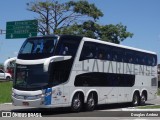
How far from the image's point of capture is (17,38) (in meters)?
40.9

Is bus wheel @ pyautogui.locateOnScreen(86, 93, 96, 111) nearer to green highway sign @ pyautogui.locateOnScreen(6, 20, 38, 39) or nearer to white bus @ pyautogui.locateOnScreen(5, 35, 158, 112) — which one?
white bus @ pyautogui.locateOnScreen(5, 35, 158, 112)

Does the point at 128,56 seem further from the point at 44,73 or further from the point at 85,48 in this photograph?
the point at 44,73

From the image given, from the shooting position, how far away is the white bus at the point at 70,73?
18.5 metres

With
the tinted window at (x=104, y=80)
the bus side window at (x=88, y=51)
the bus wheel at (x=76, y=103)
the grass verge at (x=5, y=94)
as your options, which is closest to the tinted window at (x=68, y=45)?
the bus side window at (x=88, y=51)

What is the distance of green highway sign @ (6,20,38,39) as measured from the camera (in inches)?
1560

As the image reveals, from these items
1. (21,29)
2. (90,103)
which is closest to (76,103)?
(90,103)

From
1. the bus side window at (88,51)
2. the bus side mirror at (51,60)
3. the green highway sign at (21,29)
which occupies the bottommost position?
the bus side mirror at (51,60)

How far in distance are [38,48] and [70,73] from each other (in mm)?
1949

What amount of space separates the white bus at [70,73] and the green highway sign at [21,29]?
16.3m

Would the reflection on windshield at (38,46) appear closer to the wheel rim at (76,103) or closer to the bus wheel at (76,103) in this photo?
the bus wheel at (76,103)

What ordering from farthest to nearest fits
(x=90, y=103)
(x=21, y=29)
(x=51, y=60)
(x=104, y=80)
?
1. (x=21, y=29)
2. (x=104, y=80)
3. (x=90, y=103)
4. (x=51, y=60)

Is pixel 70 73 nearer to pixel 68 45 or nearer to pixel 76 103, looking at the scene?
pixel 68 45

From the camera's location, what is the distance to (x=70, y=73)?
1972 centimetres

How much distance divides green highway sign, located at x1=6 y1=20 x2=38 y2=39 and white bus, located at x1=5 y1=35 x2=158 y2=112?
53.6 feet
